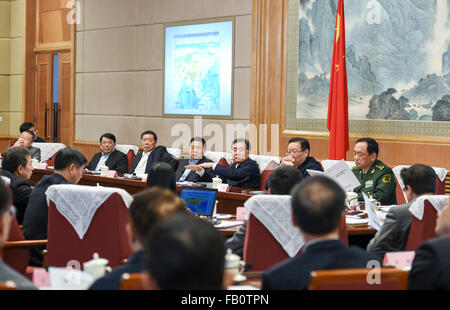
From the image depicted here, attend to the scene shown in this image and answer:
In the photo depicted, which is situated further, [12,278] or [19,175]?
[19,175]

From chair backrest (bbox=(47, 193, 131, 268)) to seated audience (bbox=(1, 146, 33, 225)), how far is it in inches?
33.4

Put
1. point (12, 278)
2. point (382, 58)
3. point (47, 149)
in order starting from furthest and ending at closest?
point (47, 149) → point (382, 58) → point (12, 278)

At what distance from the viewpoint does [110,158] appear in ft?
27.6

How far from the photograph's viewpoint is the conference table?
429 centimetres

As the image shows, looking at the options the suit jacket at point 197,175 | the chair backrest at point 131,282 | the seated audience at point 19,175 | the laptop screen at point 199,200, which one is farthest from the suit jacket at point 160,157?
the chair backrest at point 131,282

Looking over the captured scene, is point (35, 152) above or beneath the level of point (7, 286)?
above

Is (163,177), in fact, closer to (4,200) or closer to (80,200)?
(80,200)

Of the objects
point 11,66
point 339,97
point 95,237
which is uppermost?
point 11,66

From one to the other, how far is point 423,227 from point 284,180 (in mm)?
806

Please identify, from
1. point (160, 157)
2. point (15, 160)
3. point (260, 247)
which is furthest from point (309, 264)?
point (160, 157)

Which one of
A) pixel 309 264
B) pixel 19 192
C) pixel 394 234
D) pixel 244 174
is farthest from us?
pixel 244 174

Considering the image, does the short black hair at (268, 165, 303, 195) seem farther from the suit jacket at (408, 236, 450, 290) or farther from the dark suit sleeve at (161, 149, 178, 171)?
the dark suit sleeve at (161, 149, 178, 171)

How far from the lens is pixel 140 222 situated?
208cm
